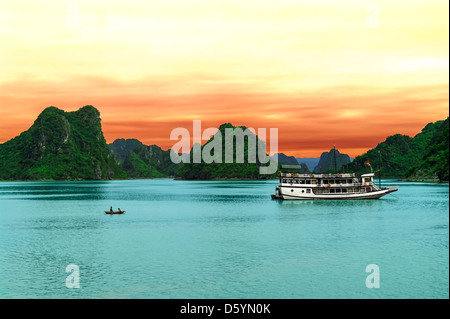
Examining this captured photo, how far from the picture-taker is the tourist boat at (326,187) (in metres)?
130

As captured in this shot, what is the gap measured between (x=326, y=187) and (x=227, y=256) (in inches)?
3313

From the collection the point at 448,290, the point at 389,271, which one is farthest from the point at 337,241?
the point at 448,290

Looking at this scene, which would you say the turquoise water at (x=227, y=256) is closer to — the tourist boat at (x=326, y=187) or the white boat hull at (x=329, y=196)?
the white boat hull at (x=329, y=196)

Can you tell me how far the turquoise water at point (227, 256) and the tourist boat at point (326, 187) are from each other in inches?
1440

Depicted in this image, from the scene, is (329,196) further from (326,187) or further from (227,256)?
(227,256)

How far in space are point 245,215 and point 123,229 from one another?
32.4 m

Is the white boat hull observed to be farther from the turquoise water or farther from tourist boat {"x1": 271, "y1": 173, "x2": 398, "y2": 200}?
the turquoise water

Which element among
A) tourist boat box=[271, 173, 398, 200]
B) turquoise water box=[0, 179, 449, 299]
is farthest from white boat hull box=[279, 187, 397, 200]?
turquoise water box=[0, 179, 449, 299]

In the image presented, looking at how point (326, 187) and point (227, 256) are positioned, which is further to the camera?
point (326, 187)

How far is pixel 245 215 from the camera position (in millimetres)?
100500

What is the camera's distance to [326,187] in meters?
130

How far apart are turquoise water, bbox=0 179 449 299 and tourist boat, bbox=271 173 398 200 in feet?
120

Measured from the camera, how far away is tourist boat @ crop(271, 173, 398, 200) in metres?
130

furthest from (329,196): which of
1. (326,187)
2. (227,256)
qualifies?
(227,256)
